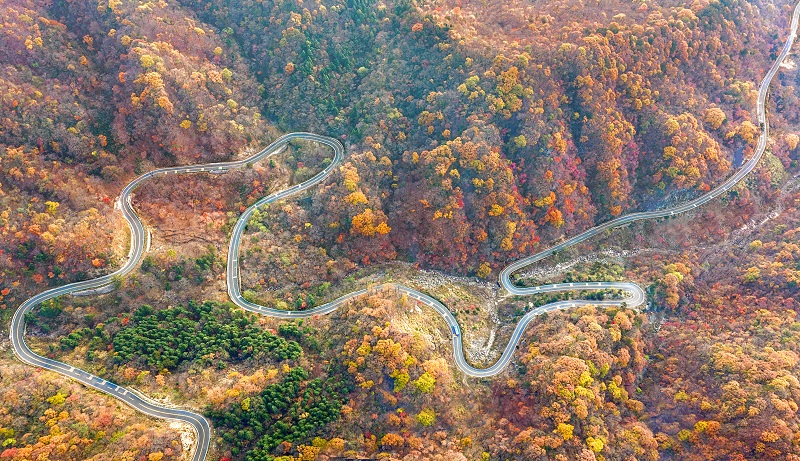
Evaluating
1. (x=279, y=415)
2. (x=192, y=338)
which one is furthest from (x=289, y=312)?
(x=279, y=415)

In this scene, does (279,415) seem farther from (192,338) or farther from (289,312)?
(289,312)

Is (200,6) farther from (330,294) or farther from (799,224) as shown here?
(799,224)

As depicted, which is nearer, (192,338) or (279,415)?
(279,415)

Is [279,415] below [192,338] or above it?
below


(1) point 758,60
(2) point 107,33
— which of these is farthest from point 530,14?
(2) point 107,33

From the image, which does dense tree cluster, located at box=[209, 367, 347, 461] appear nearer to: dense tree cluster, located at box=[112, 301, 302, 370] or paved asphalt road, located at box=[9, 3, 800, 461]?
paved asphalt road, located at box=[9, 3, 800, 461]

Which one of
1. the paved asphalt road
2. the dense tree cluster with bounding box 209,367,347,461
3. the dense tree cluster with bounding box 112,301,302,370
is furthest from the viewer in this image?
the dense tree cluster with bounding box 112,301,302,370

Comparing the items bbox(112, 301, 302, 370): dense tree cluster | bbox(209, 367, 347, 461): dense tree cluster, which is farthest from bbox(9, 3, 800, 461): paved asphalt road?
bbox(112, 301, 302, 370): dense tree cluster

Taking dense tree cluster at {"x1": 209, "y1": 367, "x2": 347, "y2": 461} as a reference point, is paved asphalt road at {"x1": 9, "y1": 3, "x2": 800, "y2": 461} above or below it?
above

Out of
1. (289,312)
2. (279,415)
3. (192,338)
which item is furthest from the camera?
(289,312)

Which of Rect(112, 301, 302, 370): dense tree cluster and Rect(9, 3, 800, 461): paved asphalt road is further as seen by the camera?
Rect(112, 301, 302, 370): dense tree cluster

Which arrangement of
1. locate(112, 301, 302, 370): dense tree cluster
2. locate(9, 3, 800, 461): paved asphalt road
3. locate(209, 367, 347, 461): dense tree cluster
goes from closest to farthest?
locate(209, 367, 347, 461): dense tree cluster → locate(9, 3, 800, 461): paved asphalt road → locate(112, 301, 302, 370): dense tree cluster
